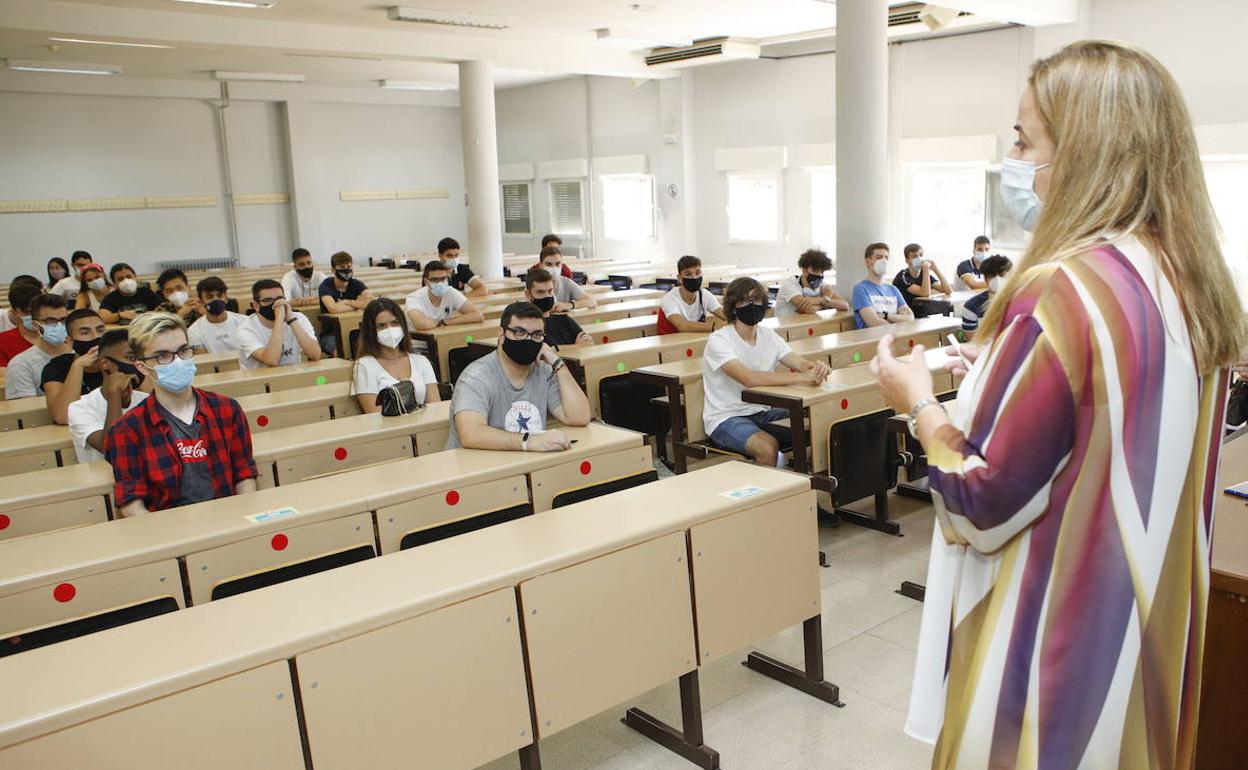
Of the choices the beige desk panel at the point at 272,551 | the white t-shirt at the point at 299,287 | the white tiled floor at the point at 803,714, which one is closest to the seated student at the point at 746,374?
the white tiled floor at the point at 803,714

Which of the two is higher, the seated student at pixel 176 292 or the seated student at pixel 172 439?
the seated student at pixel 176 292

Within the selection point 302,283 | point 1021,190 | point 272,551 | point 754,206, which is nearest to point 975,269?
point 754,206

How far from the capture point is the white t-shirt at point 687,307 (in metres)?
6.71

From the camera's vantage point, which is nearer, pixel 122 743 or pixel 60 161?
pixel 122 743

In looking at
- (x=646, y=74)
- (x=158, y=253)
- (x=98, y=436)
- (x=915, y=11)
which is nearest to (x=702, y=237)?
(x=646, y=74)

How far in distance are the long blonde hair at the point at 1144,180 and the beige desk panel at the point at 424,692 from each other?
1.53m

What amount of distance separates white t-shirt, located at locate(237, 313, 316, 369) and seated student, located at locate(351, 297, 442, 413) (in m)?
1.46

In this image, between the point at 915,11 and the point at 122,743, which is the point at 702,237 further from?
the point at 122,743

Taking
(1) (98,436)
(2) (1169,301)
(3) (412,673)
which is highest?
(2) (1169,301)

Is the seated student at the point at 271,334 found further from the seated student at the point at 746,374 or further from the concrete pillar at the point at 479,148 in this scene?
the concrete pillar at the point at 479,148

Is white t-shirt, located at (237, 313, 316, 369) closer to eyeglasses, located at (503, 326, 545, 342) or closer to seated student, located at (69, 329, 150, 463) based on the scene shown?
seated student, located at (69, 329, 150, 463)

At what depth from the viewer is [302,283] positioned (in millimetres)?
9008

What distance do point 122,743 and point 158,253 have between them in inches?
623

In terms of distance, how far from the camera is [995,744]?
1.14m
